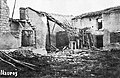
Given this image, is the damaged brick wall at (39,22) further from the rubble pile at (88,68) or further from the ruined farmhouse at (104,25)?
the rubble pile at (88,68)

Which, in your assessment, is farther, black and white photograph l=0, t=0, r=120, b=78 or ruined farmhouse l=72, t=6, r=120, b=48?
ruined farmhouse l=72, t=6, r=120, b=48

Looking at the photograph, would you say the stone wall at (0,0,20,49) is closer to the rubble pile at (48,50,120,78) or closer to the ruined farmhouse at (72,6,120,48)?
the rubble pile at (48,50,120,78)

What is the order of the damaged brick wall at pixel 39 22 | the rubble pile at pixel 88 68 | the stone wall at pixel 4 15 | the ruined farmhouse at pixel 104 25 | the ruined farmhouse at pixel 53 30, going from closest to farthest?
the rubble pile at pixel 88 68 → the stone wall at pixel 4 15 → the ruined farmhouse at pixel 53 30 → the damaged brick wall at pixel 39 22 → the ruined farmhouse at pixel 104 25

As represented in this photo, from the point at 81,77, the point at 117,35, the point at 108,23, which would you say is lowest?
the point at 81,77

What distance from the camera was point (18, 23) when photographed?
17.8 m

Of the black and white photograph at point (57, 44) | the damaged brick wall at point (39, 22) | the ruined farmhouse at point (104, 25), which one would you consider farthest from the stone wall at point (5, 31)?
the ruined farmhouse at point (104, 25)

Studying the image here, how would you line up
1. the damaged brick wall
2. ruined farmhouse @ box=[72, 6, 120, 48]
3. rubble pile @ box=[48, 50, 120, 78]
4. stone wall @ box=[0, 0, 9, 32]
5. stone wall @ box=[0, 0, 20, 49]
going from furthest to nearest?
1. ruined farmhouse @ box=[72, 6, 120, 48]
2. the damaged brick wall
3. stone wall @ box=[0, 0, 9, 32]
4. stone wall @ box=[0, 0, 20, 49]
5. rubble pile @ box=[48, 50, 120, 78]

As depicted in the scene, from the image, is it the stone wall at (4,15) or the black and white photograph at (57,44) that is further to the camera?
the stone wall at (4,15)

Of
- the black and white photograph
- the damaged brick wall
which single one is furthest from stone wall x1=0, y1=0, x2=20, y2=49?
the damaged brick wall

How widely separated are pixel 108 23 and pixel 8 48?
15264 mm

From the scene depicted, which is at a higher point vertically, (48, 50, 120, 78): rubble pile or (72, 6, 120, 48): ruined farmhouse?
(72, 6, 120, 48): ruined farmhouse

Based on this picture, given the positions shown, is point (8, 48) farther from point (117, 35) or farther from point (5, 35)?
point (117, 35)

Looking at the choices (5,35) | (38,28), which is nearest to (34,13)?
(38,28)

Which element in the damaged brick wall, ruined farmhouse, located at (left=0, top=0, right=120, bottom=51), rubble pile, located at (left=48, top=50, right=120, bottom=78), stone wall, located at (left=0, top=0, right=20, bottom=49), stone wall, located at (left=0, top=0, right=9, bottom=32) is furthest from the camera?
the damaged brick wall
